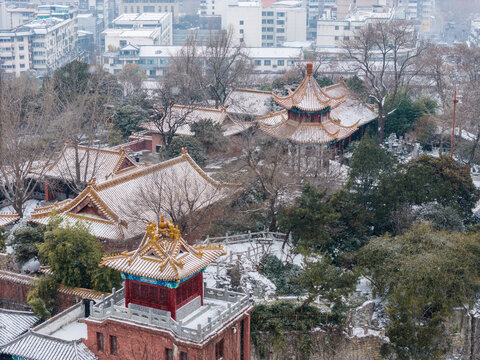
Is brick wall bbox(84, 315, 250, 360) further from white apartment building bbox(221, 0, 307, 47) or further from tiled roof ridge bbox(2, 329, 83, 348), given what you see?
A: white apartment building bbox(221, 0, 307, 47)

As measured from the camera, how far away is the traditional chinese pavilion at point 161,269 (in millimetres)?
22688

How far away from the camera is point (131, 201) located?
31547 millimetres

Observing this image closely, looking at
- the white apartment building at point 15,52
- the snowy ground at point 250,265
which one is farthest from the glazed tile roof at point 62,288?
the white apartment building at point 15,52

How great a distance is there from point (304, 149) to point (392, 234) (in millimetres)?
9526

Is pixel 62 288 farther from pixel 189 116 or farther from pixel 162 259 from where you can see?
pixel 189 116

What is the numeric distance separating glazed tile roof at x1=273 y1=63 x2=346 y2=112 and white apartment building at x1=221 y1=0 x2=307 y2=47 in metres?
64.5

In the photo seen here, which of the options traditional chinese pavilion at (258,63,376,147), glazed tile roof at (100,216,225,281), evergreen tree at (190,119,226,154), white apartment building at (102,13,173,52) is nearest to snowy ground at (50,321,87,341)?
glazed tile roof at (100,216,225,281)

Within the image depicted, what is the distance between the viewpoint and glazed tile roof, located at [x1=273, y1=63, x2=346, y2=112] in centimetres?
4203

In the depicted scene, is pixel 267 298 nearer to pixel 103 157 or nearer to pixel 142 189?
pixel 142 189

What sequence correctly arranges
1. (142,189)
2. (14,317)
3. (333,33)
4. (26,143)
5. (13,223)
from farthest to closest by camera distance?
(333,33), (26,143), (13,223), (142,189), (14,317)

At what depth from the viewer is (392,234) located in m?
32.8

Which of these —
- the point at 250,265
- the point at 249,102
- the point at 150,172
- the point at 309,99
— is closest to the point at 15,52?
the point at 249,102

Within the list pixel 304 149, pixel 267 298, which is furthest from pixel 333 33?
pixel 267 298

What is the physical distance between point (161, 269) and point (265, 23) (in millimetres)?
92407
